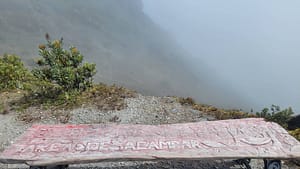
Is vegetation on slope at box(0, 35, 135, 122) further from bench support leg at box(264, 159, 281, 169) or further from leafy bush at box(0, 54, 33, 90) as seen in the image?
bench support leg at box(264, 159, 281, 169)

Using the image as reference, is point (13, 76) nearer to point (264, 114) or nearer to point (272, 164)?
point (264, 114)

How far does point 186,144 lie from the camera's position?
2225 millimetres

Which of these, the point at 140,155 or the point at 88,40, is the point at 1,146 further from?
the point at 88,40

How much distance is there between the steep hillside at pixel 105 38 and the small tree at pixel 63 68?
7.99 ft

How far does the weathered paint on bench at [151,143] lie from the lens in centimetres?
204

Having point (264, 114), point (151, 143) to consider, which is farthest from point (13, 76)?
point (264, 114)

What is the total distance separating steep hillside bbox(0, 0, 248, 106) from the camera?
795cm

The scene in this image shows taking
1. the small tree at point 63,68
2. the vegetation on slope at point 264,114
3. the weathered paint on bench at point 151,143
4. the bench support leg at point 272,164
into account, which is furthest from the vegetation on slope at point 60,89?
the bench support leg at point 272,164

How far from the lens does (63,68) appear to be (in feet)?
14.6

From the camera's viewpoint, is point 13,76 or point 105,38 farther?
point 105,38

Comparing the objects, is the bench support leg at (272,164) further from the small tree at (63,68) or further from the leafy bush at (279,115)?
the small tree at (63,68)

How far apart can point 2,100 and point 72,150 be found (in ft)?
9.40

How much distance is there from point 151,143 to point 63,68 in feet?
8.74

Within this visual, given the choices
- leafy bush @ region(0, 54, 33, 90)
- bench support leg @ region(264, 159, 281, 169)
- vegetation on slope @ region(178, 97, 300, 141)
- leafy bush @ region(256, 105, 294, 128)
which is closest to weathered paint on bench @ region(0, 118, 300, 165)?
bench support leg @ region(264, 159, 281, 169)
